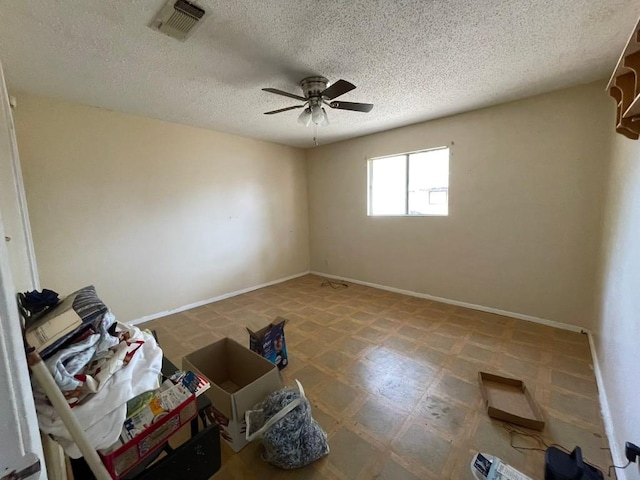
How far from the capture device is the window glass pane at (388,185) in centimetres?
398

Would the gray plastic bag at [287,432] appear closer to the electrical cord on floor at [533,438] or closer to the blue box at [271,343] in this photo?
the blue box at [271,343]

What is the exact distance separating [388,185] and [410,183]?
1.25 feet

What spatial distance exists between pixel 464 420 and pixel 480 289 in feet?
6.67

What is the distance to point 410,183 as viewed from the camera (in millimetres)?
3898

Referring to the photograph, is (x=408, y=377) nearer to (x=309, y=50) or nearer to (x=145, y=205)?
(x=309, y=50)

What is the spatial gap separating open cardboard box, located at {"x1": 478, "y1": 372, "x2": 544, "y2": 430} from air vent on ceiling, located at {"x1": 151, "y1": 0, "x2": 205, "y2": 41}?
3000mm

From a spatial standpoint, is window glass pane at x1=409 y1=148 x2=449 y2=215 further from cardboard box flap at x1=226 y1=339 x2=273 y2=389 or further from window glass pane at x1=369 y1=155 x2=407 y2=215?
cardboard box flap at x1=226 y1=339 x2=273 y2=389

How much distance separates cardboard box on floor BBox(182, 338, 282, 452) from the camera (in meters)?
1.47

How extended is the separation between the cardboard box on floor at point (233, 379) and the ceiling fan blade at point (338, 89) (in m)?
2.04

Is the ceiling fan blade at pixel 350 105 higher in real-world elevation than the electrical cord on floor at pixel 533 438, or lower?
higher

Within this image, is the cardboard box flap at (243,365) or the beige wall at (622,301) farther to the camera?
the cardboard box flap at (243,365)

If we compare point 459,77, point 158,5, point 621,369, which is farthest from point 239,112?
point 621,369

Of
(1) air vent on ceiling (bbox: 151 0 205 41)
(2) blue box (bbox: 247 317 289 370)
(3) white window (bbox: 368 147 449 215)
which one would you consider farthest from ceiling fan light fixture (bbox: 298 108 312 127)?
(3) white window (bbox: 368 147 449 215)

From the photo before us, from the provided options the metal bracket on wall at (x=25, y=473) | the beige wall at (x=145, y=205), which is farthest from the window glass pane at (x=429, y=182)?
the metal bracket on wall at (x=25, y=473)
